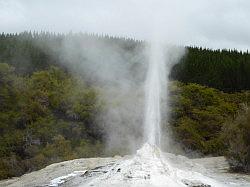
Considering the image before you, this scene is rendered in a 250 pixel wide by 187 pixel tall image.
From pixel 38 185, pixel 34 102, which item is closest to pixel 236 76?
pixel 34 102

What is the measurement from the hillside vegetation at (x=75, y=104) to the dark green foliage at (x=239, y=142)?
0.82 m

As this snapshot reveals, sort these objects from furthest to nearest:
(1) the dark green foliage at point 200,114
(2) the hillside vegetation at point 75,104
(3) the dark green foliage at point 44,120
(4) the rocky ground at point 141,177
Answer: (1) the dark green foliage at point 200,114 → (2) the hillside vegetation at point 75,104 → (3) the dark green foliage at point 44,120 → (4) the rocky ground at point 141,177

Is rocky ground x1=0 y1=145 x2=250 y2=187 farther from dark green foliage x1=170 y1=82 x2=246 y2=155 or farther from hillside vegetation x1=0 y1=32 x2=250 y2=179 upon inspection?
dark green foliage x1=170 y1=82 x2=246 y2=155

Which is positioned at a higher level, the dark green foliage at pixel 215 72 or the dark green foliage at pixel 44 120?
the dark green foliage at pixel 215 72

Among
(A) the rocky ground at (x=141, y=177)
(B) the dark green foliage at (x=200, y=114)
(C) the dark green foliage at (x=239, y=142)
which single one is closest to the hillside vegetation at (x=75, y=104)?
(B) the dark green foliage at (x=200, y=114)

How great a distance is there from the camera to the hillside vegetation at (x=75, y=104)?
1224 inches

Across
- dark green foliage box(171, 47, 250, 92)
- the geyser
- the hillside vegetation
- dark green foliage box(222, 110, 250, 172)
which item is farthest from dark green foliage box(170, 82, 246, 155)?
the geyser

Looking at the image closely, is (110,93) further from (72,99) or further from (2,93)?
(2,93)

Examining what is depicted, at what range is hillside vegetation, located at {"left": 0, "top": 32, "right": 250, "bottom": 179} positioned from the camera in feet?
102

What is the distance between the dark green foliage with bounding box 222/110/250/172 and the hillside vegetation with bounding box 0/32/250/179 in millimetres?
816

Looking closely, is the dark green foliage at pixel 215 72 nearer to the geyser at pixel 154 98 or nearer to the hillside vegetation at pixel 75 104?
the hillside vegetation at pixel 75 104

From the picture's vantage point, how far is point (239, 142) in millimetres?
17188

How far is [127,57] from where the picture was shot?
38094mm

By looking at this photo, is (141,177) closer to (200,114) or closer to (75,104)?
(200,114)
